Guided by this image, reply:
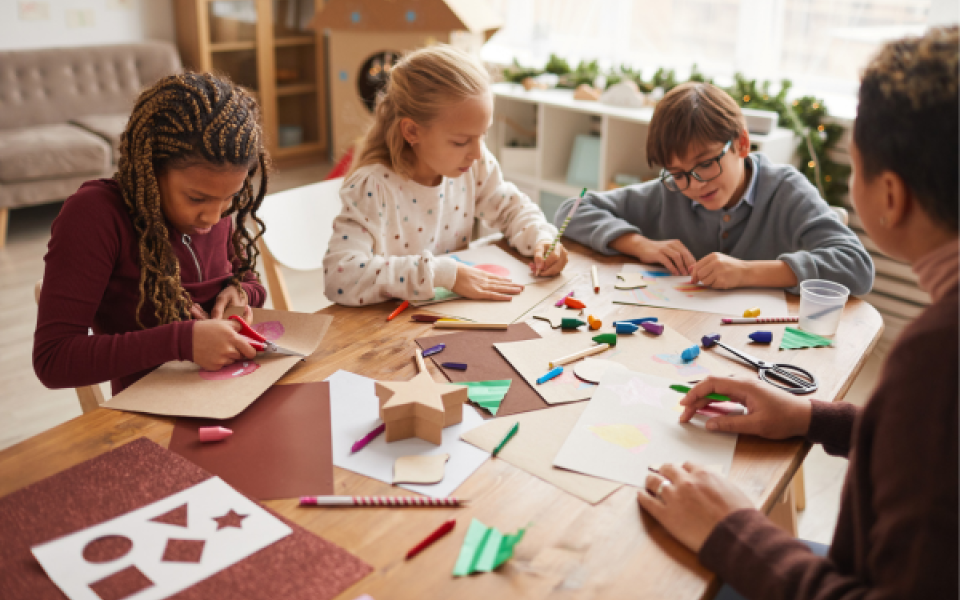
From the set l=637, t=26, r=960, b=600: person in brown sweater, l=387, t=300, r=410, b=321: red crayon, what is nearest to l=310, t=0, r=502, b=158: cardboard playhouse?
l=387, t=300, r=410, b=321: red crayon

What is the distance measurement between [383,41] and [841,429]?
350cm

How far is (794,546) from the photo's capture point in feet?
2.56

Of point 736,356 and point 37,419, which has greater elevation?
point 736,356

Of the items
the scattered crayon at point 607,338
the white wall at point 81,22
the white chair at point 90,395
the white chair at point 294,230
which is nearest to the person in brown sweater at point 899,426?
the scattered crayon at point 607,338

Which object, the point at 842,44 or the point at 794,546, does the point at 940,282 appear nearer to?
the point at 794,546

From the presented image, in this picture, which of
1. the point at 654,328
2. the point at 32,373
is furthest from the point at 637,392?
the point at 32,373

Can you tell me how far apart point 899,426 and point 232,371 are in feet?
2.92

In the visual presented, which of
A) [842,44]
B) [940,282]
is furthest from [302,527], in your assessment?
[842,44]

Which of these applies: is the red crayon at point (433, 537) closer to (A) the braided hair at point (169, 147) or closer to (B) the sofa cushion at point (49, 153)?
(A) the braided hair at point (169, 147)

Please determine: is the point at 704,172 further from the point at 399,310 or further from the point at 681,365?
the point at 399,310

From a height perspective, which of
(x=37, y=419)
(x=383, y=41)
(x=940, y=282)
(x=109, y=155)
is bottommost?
(x=37, y=419)

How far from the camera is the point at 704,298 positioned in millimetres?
1466

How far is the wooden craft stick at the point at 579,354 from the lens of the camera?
46.7 inches

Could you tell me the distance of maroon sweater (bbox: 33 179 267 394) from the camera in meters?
1.14
